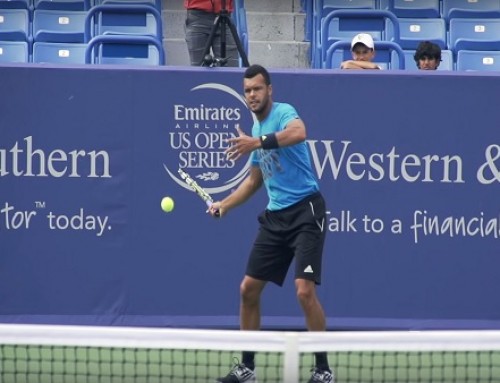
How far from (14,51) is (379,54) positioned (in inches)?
130

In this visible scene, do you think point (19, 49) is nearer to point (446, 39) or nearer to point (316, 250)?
point (446, 39)

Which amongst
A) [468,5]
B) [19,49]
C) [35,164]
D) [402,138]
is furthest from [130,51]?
[468,5]

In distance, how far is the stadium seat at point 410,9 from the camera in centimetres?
1242

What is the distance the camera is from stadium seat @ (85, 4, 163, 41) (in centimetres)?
1148

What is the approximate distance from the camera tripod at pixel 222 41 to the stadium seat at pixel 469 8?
350 cm

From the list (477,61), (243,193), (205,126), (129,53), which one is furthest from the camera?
(477,61)

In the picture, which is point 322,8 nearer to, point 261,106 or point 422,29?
point 422,29

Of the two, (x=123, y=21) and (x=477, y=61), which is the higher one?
(x=123, y=21)

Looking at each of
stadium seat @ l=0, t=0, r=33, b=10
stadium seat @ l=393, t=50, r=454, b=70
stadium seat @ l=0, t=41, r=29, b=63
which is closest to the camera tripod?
stadium seat @ l=393, t=50, r=454, b=70

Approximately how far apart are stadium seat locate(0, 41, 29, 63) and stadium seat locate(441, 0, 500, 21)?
406 centimetres

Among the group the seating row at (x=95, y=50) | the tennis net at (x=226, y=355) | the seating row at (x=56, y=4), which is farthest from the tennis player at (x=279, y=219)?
the seating row at (x=56, y=4)

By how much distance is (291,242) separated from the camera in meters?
7.47

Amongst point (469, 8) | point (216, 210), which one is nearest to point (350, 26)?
point (469, 8)

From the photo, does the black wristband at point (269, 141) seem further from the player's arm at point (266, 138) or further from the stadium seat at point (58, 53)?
the stadium seat at point (58, 53)
